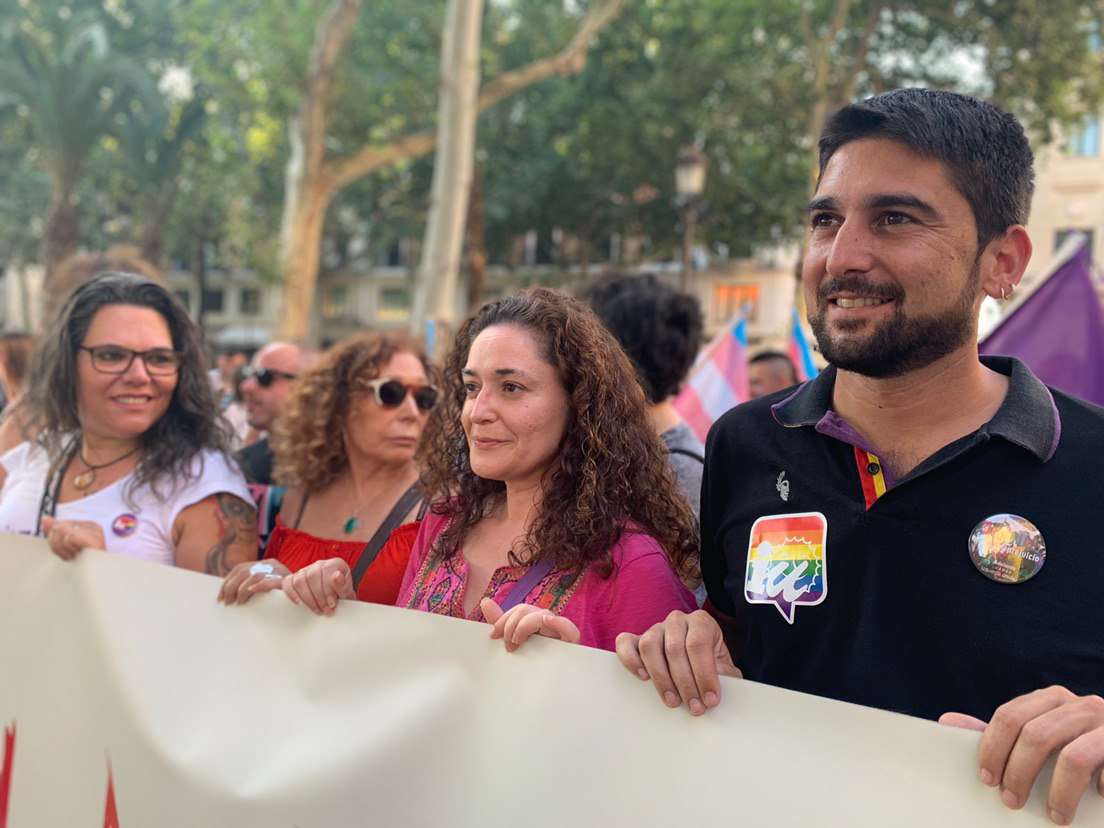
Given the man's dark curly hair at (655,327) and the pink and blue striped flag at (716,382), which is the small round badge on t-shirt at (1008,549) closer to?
the man's dark curly hair at (655,327)

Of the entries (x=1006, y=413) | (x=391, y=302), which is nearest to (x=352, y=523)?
(x=1006, y=413)

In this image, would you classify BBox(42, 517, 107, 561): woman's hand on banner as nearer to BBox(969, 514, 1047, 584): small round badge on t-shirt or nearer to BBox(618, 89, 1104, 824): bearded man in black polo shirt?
BBox(618, 89, 1104, 824): bearded man in black polo shirt

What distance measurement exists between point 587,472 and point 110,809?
49.4 inches

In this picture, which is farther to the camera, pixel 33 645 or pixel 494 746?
pixel 33 645

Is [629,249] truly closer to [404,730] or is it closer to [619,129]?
[619,129]

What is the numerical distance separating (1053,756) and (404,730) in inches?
45.9

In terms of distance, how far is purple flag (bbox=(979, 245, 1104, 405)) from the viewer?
16.0 feet

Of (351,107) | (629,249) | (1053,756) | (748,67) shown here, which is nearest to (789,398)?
(1053,756)

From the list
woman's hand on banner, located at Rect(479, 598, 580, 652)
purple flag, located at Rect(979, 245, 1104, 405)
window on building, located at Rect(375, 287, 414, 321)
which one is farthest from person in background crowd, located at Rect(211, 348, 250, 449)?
window on building, located at Rect(375, 287, 414, 321)

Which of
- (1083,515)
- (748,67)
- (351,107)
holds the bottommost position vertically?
(1083,515)

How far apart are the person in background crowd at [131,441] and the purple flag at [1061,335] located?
330 centimetres

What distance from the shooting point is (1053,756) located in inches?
59.2

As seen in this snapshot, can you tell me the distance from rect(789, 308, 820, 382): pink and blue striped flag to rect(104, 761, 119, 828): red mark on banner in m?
5.02

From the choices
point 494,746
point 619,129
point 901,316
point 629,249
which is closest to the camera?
point 901,316
